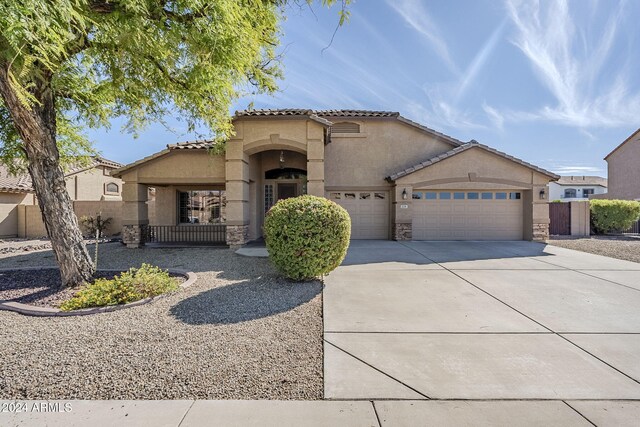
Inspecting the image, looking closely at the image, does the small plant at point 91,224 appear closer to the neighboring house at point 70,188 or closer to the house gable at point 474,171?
the neighboring house at point 70,188

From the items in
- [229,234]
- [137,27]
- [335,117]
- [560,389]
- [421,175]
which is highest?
[335,117]

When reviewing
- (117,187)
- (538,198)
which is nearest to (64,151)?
(117,187)

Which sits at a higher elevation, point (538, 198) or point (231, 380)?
point (538, 198)

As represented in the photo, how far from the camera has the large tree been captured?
14.7 ft

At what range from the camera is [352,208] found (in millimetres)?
13727

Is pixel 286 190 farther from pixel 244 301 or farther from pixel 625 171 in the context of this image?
pixel 625 171

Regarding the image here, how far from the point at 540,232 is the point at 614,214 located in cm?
696

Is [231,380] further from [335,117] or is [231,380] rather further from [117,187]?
[117,187]

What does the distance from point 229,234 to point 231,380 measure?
853cm

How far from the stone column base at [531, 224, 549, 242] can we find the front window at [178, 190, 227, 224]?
15284 mm

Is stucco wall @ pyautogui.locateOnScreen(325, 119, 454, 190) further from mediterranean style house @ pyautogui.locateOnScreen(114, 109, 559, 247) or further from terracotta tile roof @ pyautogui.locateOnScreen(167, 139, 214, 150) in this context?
terracotta tile roof @ pyautogui.locateOnScreen(167, 139, 214, 150)

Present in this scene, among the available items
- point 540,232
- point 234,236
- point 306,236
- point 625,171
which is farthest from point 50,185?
point 625,171

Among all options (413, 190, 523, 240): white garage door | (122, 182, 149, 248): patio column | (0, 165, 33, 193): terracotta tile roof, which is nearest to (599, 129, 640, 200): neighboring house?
(413, 190, 523, 240): white garage door

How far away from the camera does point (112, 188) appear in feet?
72.6
